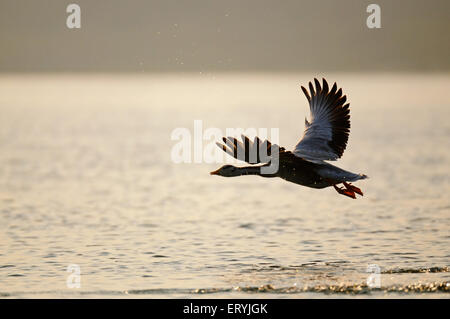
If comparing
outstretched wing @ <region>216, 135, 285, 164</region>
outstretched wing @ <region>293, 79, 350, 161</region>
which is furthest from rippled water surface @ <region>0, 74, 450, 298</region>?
outstretched wing @ <region>216, 135, 285, 164</region>

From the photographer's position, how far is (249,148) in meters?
17.8

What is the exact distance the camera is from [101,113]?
9425cm

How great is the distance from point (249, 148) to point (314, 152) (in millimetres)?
3075

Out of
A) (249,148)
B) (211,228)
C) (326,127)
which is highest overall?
(326,127)

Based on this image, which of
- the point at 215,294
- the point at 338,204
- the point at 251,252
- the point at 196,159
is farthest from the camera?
the point at 196,159

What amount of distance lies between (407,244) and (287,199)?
8.62 m

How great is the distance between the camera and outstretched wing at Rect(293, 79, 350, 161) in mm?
20719

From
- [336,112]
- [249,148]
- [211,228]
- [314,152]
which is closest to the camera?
[249,148]

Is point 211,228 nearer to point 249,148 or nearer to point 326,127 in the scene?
point 326,127

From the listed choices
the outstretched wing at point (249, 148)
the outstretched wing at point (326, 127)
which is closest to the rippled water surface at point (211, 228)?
the outstretched wing at point (326, 127)

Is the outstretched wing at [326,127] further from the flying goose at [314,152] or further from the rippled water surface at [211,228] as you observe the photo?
the rippled water surface at [211,228]

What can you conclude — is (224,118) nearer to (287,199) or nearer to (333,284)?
(287,199)

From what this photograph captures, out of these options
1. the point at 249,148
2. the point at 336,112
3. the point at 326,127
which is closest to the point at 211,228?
the point at 326,127

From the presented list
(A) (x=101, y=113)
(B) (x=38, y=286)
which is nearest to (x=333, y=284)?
(B) (x=38, y=286)
